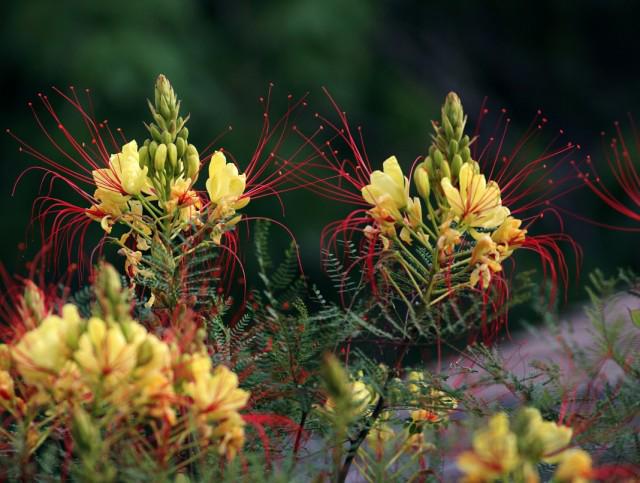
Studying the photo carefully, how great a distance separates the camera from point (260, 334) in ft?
5.95

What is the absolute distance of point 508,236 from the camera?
5.95 feet

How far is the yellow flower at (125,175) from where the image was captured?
1871mm

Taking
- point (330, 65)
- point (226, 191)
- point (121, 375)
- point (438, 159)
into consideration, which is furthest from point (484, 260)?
point (330, 65)

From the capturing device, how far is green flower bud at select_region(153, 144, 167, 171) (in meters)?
1.87

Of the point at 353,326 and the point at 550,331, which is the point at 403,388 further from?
the point at 550,331

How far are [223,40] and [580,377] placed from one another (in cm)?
909

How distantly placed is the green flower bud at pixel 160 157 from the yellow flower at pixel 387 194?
34cm

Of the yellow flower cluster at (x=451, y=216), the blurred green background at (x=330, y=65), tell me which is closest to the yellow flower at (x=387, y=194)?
the yellow flower cluster at (x=451, y=216)

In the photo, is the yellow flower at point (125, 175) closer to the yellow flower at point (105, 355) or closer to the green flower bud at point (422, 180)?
the green flower bud at point (422, 180)

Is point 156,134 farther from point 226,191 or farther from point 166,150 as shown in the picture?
point 226,191

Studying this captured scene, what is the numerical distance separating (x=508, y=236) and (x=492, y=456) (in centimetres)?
61

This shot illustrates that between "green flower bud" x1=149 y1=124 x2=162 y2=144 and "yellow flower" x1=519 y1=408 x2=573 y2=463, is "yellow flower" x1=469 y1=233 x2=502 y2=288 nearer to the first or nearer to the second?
"yellow flower" x1=519 y1=408 x2=573 y2=463

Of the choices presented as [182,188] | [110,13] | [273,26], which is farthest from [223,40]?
[182,188]

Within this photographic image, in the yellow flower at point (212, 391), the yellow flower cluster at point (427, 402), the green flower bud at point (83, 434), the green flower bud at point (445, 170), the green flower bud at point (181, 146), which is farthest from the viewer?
the green flower bud at point (181, 146)
